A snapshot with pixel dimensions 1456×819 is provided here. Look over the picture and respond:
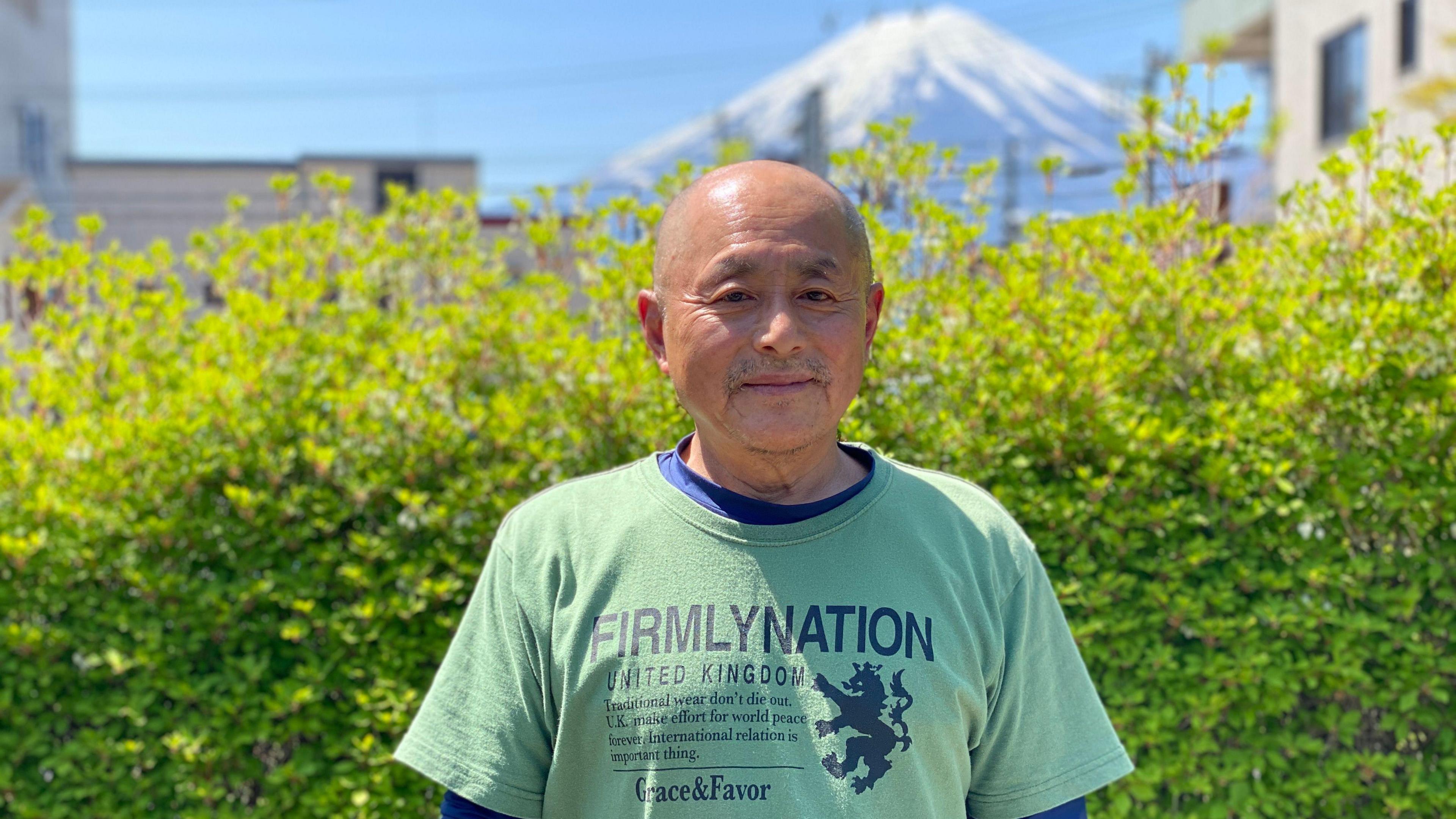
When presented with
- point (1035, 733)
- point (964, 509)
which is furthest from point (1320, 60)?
point (1035, 733)

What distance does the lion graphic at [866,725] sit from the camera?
1.66 meters

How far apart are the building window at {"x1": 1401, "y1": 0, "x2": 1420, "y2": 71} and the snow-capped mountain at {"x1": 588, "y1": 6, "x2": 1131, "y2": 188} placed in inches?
639

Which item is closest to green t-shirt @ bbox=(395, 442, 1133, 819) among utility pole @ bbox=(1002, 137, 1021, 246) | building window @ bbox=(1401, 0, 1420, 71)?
utility pole @ bbox=(1002, 137, 1021, 246)

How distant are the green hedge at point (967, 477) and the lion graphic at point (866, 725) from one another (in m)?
1.35

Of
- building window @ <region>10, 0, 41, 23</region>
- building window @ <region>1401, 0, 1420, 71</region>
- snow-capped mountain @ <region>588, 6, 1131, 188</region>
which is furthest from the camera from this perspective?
snow-capped mountain @ <region>588, 6, 1131, 188</region>

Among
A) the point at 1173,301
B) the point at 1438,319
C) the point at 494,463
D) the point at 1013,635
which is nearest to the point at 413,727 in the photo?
the point at 1013,635

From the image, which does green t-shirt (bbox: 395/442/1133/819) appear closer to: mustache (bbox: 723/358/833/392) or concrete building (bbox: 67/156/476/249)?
mustache (bbox: 723/358/833/392)

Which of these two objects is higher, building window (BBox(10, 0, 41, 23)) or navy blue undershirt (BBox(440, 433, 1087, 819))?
building window (BBox(10, 0, 41, 23))

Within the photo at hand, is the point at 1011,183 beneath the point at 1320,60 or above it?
beneath

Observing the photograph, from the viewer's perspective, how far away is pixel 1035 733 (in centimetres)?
178

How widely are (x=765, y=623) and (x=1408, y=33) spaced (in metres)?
19.9

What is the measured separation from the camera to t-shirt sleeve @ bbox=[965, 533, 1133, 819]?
177 centimetres

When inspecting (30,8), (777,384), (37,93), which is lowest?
(777,384)

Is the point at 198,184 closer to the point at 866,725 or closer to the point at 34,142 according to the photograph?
the point at 34,142
